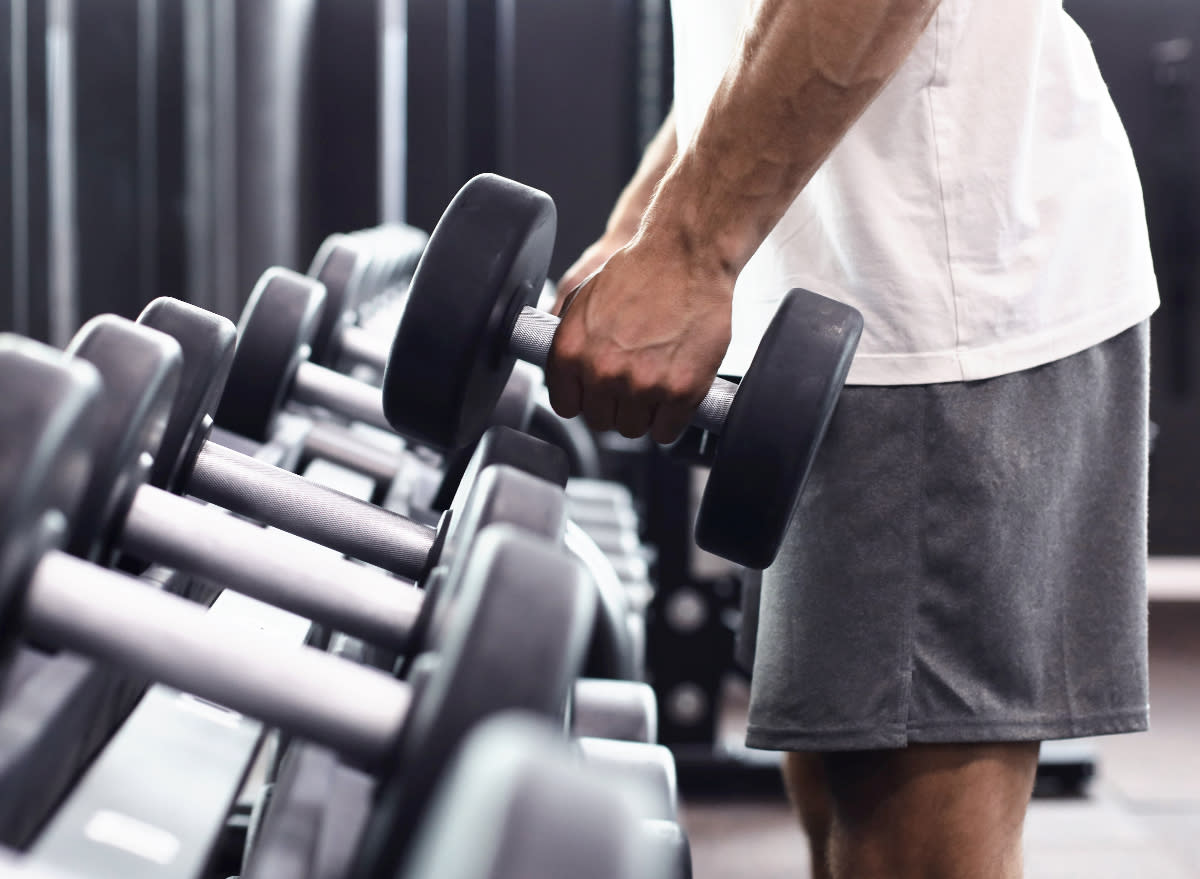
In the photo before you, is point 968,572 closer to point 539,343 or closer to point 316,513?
point 539,343

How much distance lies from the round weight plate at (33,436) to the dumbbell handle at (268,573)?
0.13 meters

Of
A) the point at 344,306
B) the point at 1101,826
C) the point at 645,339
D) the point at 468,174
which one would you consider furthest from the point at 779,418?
the point at 1101,826

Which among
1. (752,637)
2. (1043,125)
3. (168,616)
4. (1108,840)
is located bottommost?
(1108,840)

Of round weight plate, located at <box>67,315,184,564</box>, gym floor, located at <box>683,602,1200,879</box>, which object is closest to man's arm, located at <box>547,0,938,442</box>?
round weight plate, located at <box>67,315,184,564</box>

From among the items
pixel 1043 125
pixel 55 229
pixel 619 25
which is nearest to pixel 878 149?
pixel 1043 125

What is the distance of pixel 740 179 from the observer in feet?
2.54

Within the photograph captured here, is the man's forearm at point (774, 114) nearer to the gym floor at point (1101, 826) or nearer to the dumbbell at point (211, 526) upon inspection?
the dumbbell at point (211, 526)

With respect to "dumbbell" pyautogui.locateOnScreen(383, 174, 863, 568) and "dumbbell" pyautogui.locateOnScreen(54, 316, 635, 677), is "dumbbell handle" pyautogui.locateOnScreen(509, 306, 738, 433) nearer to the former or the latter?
"dumbbell" pyautogui.locateOnScreen(383, 174, 863, 568)

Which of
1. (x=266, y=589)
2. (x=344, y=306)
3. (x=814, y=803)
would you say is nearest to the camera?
(x=266, y=589)

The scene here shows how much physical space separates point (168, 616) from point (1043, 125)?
26.2 inches

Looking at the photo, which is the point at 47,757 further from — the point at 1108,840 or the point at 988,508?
the point at 1108,840

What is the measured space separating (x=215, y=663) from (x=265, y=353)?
2.00 feet

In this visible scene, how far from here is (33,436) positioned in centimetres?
36

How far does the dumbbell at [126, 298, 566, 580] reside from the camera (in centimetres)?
59
